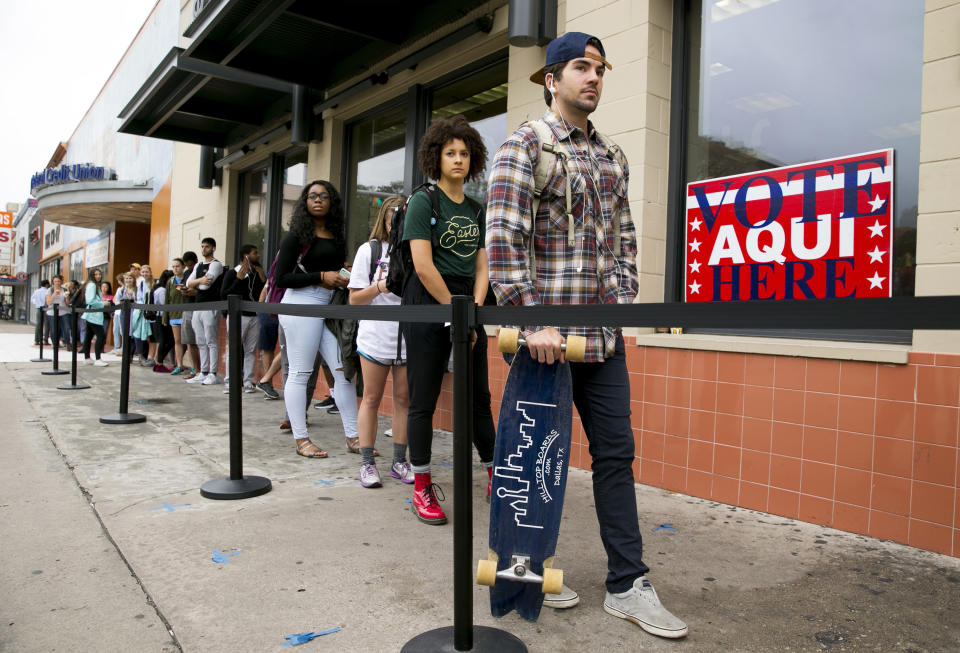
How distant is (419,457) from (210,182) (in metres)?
9.26

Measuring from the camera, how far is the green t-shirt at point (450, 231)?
3123 millimetres

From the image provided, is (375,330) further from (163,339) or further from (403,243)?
(163,339)

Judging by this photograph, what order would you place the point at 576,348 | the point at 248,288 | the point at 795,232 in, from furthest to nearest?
the point at 248,288, the point at 795,232, the point at 576,348

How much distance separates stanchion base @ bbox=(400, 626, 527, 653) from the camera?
1.93 m

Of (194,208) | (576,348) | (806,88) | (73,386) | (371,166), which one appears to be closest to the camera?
(576,348)

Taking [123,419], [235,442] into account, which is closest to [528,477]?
[235,442]

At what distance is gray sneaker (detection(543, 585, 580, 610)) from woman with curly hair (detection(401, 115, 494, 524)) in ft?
3.04

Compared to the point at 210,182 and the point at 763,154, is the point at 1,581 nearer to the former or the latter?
the point at 763,154

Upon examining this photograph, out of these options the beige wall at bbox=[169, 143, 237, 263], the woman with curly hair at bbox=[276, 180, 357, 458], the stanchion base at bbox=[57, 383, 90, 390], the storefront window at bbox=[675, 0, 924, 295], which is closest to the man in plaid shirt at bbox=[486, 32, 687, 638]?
the storefront window at bbox=[675, 0, 924, 295]

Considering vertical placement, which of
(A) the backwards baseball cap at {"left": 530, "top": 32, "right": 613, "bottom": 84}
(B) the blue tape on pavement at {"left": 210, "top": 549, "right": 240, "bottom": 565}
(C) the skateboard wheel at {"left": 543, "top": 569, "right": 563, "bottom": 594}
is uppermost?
(A) the backwards baseball cap at {"left": 530, "top": 32, "right": 613, "bottom": 84}

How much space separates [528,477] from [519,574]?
31cm

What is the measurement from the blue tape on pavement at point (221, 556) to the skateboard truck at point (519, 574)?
116cm

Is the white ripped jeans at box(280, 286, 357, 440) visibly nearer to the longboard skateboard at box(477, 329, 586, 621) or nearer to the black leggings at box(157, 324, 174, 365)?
the longboard skateboard at box(477, 329, 586, 621)

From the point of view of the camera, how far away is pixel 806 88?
363 centimetres
